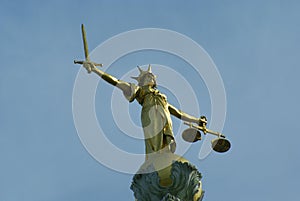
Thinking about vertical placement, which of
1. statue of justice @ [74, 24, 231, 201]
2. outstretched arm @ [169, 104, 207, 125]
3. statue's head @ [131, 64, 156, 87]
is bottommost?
statue of justice @ [74, 24, 231, 201]

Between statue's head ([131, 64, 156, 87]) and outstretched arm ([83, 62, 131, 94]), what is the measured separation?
29.8 inches

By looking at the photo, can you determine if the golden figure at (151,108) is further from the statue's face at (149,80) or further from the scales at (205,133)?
the scales at (205,133)

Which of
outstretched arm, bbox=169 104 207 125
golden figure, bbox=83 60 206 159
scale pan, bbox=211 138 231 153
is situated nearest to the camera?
golden figure, bbox=83 60 206 159

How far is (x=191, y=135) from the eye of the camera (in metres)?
32.0

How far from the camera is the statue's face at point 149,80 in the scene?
32.0 meters

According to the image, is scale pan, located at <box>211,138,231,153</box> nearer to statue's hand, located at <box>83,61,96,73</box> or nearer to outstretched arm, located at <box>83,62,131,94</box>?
outstretched arm, located at <box>83,62,131,94</box>

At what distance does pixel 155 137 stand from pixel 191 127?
2.36m

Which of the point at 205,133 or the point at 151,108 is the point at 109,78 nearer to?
the point at 151,108

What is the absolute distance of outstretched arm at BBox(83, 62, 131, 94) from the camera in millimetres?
30172

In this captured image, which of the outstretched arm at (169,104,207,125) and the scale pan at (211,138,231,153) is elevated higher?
the outstretched arm at (169,104,207,125)

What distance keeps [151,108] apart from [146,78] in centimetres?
153

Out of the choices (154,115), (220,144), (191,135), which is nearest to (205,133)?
(191,135)

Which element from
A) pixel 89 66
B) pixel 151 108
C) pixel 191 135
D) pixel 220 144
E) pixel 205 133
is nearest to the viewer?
pixel 89 66

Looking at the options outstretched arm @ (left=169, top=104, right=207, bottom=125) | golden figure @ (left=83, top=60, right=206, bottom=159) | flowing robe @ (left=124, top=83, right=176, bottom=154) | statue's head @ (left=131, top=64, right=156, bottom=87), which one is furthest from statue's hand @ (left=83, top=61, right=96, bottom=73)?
outstretched arm @ (left=169, top=104, right=207, bottom=125)
